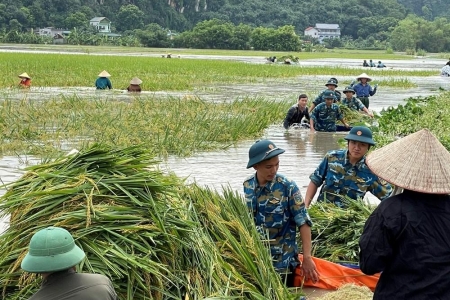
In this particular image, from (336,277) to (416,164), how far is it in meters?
1.80

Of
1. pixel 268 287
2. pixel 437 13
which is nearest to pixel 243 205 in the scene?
pixel 268 287

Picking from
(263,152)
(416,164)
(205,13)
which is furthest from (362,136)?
(205,13)

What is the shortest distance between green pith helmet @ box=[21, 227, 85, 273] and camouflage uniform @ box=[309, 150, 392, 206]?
3255 mm

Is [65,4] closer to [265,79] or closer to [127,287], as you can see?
[265,79]

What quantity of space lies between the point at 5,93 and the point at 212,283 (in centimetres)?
1526

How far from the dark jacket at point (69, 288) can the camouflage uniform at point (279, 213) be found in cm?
184

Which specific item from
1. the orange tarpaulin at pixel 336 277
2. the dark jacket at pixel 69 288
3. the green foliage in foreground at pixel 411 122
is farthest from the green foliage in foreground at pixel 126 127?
the dark jacket at pixel 69 288

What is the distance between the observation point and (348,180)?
18.2ft

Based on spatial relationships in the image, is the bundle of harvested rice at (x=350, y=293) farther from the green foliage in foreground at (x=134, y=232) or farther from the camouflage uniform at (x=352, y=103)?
the camouflage uniform at (x=352, y=103)

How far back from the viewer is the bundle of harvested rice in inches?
172

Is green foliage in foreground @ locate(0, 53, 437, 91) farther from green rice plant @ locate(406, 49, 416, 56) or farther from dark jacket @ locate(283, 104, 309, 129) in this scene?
green rice plant @ locate(406, 49, 416, 56)

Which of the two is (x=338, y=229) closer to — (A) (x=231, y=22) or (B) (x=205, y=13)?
(A) (x=231, y=22)

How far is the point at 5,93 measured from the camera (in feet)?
58.5

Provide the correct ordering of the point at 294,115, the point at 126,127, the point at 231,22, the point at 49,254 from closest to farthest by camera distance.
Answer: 1. the point at 49,254
2. the point at 126,127
3. the point at 294,115
4. the point at 231,22
